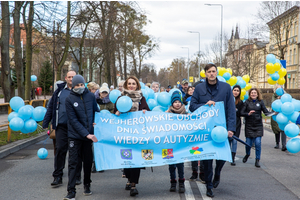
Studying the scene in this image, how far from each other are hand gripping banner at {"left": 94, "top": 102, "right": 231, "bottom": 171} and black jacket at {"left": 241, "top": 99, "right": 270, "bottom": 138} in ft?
9.04

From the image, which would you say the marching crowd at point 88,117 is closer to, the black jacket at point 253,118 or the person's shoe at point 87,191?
the person's shoe at point 87,191

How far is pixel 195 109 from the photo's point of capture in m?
5.46

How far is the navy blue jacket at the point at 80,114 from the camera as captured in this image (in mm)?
5043

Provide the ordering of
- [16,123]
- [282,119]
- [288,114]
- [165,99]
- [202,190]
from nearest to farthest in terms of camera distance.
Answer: [202,190], [165,99], [288,114], [282,119], [16,123]

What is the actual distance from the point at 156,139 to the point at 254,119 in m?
3.47

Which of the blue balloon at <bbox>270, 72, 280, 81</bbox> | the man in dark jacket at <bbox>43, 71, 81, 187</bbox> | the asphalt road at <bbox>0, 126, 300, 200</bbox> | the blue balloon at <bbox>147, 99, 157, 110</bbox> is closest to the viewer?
the asphalt road at <bbox>0, 126, 300, 200</bbox>

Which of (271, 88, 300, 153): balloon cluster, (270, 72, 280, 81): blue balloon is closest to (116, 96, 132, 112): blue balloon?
(271, 88, 300, 153): balloon cluster

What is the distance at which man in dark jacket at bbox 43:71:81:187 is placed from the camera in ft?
18.8

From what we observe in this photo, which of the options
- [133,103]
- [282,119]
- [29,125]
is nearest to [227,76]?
[282,119]

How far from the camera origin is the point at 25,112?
7.25 metres

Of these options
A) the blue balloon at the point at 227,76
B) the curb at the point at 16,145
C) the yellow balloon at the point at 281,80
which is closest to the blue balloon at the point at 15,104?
the curb at the point at 16,145

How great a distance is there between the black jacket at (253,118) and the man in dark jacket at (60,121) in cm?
417

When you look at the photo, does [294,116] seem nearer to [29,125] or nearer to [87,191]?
[87,191]

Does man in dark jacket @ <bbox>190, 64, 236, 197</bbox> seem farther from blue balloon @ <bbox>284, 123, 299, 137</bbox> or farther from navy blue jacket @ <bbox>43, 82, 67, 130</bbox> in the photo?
navy blue jacket @ <bbox>43, 82, 67, 130</bbox>
